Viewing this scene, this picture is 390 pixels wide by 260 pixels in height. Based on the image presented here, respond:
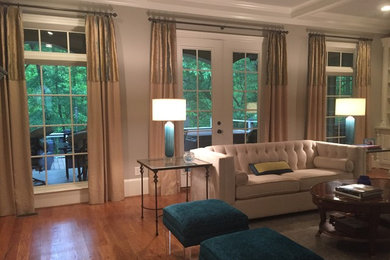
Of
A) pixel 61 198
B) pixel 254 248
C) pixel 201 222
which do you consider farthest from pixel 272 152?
pixel 61 198

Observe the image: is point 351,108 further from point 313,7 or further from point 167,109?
point 167,109

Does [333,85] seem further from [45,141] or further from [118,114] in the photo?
[45,141]

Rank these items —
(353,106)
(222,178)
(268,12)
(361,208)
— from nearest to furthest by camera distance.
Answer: (361,208), (222,178), (353,106), (268,12)

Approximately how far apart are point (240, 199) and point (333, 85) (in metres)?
4.00

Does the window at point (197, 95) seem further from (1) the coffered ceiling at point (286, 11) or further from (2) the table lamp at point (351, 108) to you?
(2) the table lamp at point (351, 108)

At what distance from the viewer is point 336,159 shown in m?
4.21

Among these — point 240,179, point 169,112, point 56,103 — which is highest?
point 56,103

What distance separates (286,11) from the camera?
18.2ft

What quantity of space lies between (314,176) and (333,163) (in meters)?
0.49

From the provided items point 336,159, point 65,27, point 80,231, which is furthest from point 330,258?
point 65,27

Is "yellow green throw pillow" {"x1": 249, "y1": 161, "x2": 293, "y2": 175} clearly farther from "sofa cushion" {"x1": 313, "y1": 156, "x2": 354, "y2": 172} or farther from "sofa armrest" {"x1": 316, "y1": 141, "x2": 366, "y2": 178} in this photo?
"sofa armrest" {"x1": 316, "y1": 141, "x2": 366, "y2": 178}

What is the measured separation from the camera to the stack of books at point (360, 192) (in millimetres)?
2773

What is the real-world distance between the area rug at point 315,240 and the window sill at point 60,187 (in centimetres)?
240

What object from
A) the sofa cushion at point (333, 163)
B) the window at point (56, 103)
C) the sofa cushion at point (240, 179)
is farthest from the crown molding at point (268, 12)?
the sofa cushion at point (240, 179)
